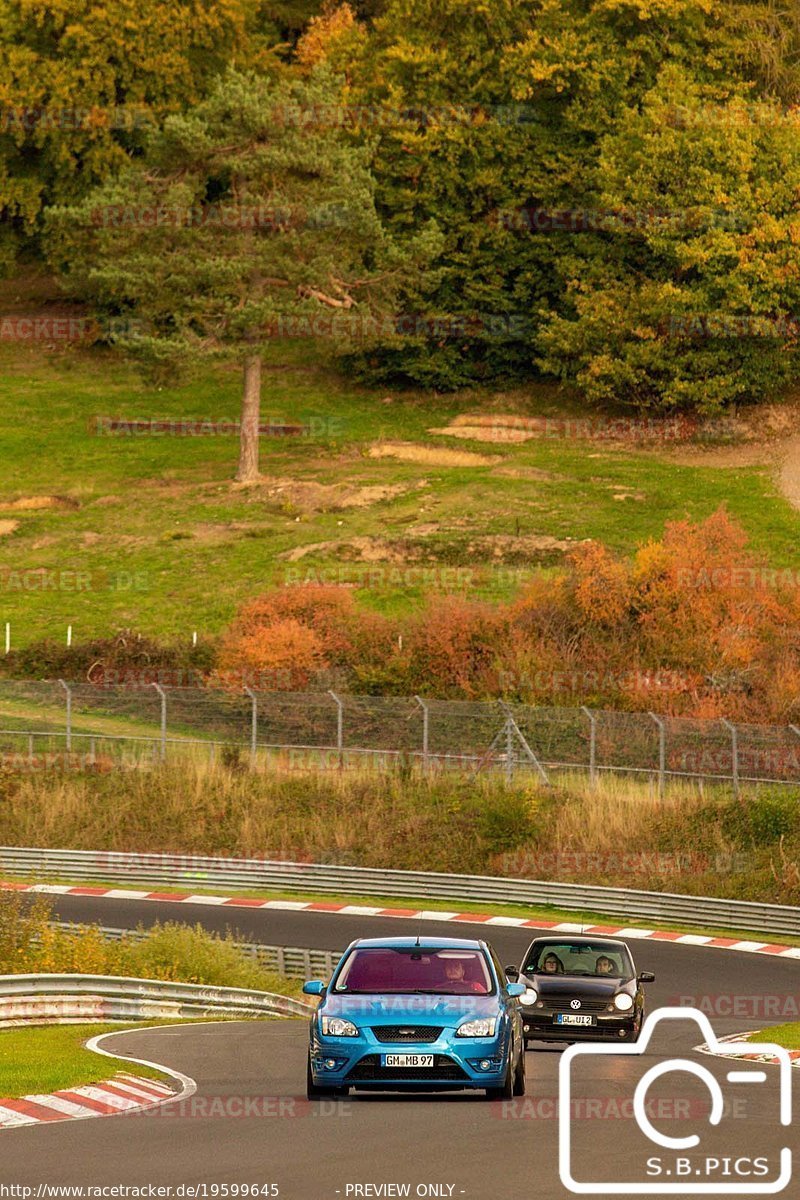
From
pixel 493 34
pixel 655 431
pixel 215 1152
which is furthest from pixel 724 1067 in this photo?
pixel 493 34

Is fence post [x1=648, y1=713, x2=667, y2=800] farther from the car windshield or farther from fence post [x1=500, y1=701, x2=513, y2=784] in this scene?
the car windshield

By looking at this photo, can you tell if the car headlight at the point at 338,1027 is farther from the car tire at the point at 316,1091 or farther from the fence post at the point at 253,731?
the fence post at the point at 253,731

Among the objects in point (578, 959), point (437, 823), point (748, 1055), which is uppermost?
point (578, 959)

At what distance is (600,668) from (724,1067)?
33.8m

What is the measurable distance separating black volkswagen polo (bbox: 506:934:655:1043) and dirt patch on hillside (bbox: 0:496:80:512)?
54.3 m

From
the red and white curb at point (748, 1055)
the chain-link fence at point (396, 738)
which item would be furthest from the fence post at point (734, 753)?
the red and white curb at point (748, 1055)

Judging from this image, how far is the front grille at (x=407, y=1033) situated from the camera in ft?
55.1

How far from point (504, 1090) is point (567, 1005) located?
717 centimetres

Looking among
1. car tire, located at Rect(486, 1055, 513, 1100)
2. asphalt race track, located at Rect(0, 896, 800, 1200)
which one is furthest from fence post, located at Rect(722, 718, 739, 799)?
car tire, located at Rect(486, 1055, 513, 1100)

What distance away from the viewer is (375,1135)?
14.5m

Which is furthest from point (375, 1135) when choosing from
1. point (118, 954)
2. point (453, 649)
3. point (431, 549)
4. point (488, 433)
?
point (488, 433)

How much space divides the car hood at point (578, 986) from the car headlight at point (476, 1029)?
24.1ft

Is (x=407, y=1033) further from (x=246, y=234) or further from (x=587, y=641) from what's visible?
(x=246, y=234)

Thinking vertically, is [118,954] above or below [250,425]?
below
